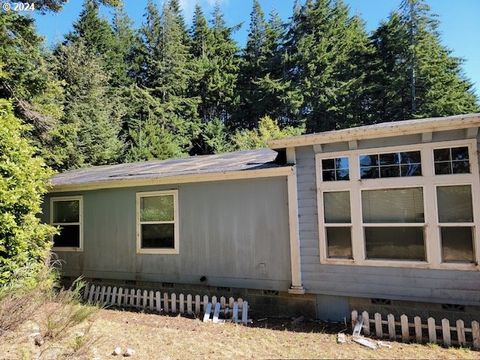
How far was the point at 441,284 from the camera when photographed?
5.49 m

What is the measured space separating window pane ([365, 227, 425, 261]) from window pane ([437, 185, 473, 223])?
43cm

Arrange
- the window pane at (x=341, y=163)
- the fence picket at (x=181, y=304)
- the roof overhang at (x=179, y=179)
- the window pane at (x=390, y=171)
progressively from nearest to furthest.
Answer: the window pane at (x=390, y=171) < the window pane at (x=341, y=163) < the roof overhang at (x=179, y=179) < the fence picket at (x=181, y=304)

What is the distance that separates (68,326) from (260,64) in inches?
1178

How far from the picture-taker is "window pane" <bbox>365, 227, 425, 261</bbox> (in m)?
5.71

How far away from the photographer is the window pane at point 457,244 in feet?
17.7

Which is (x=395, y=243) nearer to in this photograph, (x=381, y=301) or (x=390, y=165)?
(x=381, y=301)

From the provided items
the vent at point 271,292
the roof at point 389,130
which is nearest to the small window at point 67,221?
the vent at point 271,292

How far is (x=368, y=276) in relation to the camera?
6.00 m

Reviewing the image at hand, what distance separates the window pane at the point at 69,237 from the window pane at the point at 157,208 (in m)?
2.14

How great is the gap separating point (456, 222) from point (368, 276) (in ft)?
5.21

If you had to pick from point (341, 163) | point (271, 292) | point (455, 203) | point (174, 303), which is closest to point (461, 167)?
point (455, 203)

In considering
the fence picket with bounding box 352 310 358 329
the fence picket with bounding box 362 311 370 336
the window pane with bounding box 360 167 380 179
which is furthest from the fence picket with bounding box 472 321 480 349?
the window pane with bounding box 360 167 380 179

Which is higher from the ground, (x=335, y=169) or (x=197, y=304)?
(x=335, y=169)

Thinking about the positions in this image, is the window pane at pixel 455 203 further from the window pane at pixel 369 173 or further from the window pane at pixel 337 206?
the window pane at pixel 337 206
